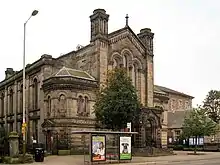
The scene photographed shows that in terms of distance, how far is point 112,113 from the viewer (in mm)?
39875

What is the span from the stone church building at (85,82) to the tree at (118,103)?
6192 mm

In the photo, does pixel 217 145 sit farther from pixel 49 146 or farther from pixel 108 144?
pixel 108 144

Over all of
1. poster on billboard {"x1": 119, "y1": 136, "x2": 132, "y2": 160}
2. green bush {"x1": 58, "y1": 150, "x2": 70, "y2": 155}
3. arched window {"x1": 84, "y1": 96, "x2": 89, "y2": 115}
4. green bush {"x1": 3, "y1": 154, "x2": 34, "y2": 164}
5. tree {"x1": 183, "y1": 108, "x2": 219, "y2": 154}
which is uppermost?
arched window {"x1": 84, "y1": 96, "x2": 89, "y2": 115}

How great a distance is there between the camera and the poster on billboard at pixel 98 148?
30.4 m

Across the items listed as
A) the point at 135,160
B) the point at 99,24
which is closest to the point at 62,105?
the point at 99,24

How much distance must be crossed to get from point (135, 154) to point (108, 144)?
12.5m

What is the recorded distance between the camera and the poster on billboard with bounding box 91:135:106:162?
1198 inches

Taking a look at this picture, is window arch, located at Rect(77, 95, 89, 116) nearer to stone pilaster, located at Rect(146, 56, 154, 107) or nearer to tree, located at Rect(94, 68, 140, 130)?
tree, located at Rect(94, 68, 140, 130)

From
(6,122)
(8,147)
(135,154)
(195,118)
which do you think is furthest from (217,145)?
(8,147)

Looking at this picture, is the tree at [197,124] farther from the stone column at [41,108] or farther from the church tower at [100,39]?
the stone column at [41,108]

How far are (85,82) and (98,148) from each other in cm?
1799

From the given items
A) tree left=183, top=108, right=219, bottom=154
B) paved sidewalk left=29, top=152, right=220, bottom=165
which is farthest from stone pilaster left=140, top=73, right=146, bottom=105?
paved sidewalk left=29, top=152, right=220, bottom=165

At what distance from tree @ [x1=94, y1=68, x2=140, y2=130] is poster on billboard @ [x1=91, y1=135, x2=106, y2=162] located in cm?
881

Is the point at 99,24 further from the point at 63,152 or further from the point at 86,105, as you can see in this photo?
the point at 63,152
